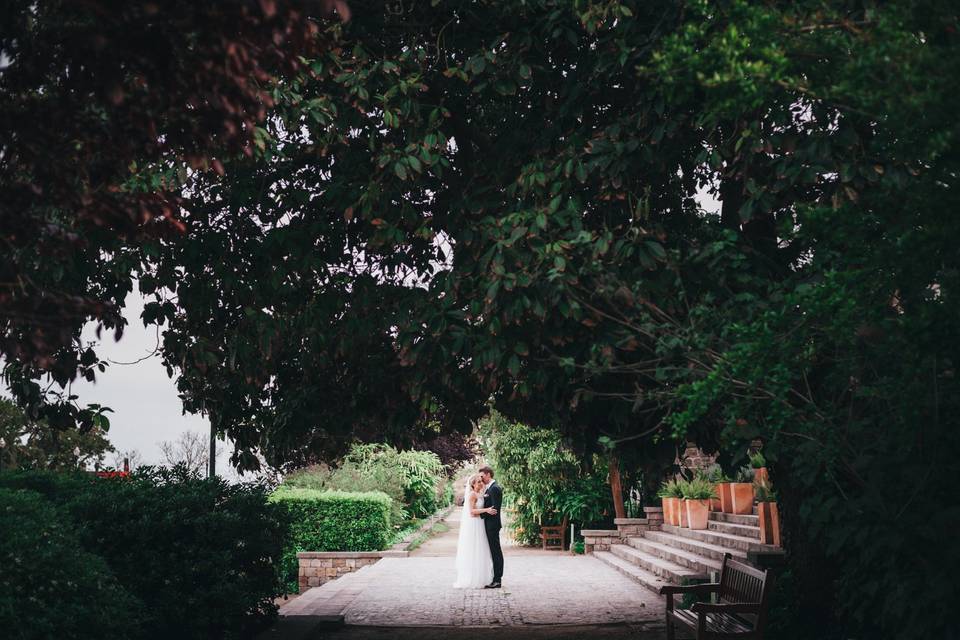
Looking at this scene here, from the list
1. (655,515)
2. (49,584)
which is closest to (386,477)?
(655,515)

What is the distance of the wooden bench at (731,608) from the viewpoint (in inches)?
290

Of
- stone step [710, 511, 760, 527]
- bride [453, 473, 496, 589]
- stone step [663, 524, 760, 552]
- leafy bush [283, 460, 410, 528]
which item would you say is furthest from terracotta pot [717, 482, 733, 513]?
leafy bush [283, 460, 410, 528]

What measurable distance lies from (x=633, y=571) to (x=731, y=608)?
28.8 feet

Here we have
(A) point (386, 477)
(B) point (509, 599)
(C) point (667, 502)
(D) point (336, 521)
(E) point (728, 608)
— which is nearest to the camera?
(E) point (728, 608)

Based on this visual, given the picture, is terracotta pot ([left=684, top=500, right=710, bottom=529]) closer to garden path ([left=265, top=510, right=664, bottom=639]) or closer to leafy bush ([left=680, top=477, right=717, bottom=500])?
leafy bush ([left=680, top=477, right=717, bottom=500])

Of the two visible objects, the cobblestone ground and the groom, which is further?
the groom

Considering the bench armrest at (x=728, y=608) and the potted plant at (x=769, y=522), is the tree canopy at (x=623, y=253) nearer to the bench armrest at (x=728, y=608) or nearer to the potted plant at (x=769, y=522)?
the bench armrest at (x=728, y=608)

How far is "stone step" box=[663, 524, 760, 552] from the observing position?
13548 mm

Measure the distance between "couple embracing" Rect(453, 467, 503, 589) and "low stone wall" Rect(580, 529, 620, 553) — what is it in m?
5.85

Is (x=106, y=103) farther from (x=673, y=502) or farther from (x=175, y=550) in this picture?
(x=673, y=502)

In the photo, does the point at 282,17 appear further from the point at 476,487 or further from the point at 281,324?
the point at 476,487

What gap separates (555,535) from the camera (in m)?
23.1

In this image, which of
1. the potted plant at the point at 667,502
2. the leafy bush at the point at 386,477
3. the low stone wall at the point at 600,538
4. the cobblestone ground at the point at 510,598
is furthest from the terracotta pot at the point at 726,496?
the leafy bush at the point at 386,477

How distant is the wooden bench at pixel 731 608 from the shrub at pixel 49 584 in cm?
434
